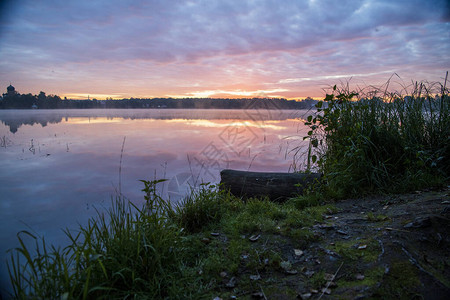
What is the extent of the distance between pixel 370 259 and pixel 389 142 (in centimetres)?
294

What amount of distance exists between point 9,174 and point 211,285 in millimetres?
9896

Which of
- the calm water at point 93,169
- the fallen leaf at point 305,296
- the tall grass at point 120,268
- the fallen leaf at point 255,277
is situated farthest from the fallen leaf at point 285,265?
the calm water at point 93,169

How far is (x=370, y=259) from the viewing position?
2.31m

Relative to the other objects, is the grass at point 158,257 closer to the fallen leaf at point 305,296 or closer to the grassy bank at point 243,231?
the grassy bank at point 243,231

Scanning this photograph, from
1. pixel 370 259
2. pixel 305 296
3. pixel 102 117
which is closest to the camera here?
pixel 305 296

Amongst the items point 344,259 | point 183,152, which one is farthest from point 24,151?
point 344,259

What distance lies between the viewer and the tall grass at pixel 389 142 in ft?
13.4

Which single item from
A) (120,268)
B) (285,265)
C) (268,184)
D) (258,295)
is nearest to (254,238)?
(285,265)

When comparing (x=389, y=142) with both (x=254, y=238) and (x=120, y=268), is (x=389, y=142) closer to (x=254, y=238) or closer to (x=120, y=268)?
(x=254, y=238)

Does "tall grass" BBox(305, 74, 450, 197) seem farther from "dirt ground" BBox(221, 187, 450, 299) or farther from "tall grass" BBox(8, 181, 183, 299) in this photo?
"tall grass" BBox(8, 181, 183, 299)

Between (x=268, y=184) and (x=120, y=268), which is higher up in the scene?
(x=268, y=184)

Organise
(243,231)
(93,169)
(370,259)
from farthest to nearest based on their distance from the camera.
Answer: (93,169), (243,231), (370,259)

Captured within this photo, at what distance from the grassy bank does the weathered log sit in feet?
1.03

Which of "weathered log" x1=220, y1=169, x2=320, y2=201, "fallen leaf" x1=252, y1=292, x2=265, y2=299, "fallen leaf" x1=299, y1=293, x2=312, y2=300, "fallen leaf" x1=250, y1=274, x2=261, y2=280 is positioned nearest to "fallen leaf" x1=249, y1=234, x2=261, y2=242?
"fallen leaf" x1=250, y1=274, x2=261, y2=280
